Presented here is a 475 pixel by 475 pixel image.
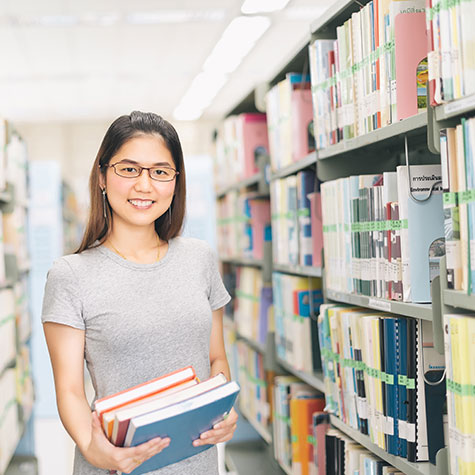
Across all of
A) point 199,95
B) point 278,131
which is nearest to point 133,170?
point 278,131

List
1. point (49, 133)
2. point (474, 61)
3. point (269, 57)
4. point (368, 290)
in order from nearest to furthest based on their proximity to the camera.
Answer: point (474, 61), point (368, 290), point (269, 57), point (49, 133)

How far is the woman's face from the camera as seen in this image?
5.63 ft

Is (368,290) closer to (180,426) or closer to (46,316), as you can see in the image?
(180,426)

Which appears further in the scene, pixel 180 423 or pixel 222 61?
pixel 222 61

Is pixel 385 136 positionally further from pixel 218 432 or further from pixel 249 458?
pixel 249 458

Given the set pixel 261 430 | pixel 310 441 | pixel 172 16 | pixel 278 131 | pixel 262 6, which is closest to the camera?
pixel 310 441

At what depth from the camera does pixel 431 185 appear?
5.75 feet

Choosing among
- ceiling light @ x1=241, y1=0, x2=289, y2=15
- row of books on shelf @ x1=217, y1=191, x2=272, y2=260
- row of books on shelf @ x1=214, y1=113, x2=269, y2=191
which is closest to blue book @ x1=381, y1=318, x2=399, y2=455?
row of books on shelf @ x1=217, y1=191, x2=272, y2=260

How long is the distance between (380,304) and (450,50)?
0.72m

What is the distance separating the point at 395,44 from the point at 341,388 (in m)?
1.06

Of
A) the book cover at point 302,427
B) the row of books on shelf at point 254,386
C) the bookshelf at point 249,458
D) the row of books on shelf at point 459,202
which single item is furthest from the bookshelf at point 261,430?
the row of books on shelf at point 459,202

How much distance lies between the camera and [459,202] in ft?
4.70

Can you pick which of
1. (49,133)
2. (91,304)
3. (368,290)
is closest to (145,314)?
(91,304)

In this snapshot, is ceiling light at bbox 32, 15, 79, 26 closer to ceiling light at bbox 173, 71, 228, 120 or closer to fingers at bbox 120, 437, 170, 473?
ceiling light at bbox 173, 71, 228, 120
